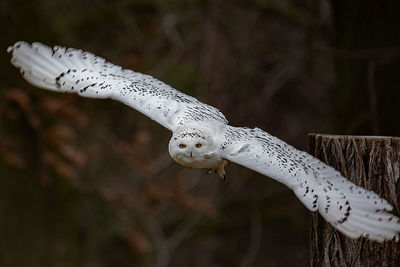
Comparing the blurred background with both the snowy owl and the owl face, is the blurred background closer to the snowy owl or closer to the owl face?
the snowy owl

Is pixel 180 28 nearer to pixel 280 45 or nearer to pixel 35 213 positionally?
pixel 280 45

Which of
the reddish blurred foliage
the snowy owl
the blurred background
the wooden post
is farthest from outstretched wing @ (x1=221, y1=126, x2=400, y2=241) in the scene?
the reddish blurred foliage

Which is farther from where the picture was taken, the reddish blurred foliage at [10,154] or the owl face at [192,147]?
the reddish blurred foliage at [10,154]

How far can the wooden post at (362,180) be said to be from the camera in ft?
11.5

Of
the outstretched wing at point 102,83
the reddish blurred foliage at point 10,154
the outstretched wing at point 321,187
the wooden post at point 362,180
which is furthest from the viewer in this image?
the reddish blurred foliage at point 10,154

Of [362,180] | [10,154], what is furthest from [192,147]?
[10,154]

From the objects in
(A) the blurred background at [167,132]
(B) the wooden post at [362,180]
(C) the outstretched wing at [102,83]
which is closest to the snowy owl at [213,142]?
(C) the outstretched wing at [102,83]

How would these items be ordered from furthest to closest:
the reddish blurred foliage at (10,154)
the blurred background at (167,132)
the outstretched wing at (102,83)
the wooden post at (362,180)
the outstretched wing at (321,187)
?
the blurred background at (167,132) < the reddish blurred foliage at (10,154) < the outstretched wing at (102,83) < the wooden post at (362,180) < the outstretched wing at (321,187)

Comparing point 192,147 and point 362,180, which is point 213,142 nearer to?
point 192,147

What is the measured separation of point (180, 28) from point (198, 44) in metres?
0.39

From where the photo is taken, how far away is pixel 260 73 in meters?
7.01

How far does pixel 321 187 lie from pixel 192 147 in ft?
2.37

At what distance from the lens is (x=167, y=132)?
8.43 meters

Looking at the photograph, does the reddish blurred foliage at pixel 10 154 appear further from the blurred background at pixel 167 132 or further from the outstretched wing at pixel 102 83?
the outstretched wing at pixel 102 83
